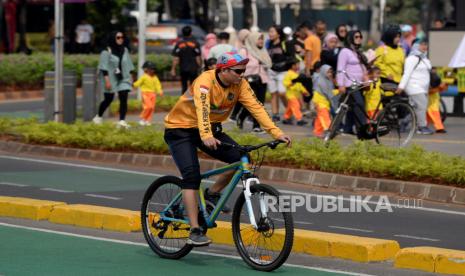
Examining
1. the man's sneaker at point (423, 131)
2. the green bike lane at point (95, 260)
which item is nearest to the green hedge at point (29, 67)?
the man's sneaker at point (423, 131)

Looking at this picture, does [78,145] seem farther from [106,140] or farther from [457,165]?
[457,165]

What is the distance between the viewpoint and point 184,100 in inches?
409

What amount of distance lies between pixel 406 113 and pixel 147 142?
3.89 m

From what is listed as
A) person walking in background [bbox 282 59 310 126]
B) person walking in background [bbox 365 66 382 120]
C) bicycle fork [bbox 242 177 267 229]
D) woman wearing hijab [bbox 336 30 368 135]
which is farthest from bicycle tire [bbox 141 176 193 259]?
person walking in background [bbox 282 59 310 126]

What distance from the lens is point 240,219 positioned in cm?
1008

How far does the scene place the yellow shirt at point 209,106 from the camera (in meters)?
10.0

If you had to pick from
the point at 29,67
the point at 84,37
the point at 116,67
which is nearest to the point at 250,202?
the point at 116,67

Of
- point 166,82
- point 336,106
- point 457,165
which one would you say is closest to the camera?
point 457,165

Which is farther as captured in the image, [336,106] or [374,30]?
[374,30]

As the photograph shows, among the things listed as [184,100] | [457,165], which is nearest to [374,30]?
[457,165]

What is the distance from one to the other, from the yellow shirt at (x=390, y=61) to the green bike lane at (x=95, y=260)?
10.7 m

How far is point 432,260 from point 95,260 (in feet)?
8.48

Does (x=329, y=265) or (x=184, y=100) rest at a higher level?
(x=184, y=100)

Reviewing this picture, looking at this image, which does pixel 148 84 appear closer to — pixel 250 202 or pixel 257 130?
pixel 257 130
